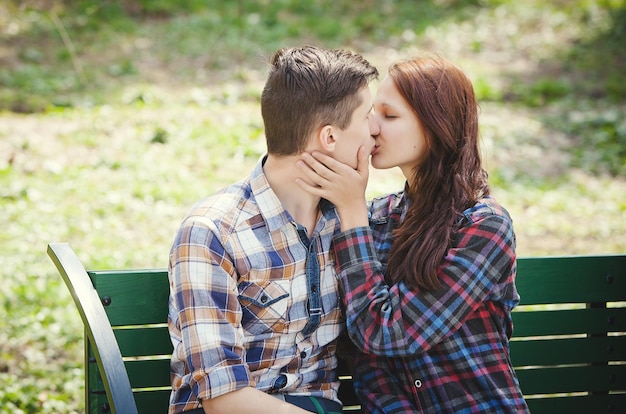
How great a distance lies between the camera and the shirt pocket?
8.06 ft

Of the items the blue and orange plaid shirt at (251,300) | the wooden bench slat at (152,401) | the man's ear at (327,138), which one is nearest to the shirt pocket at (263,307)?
the blue and orange plaid shirt at (251,300)

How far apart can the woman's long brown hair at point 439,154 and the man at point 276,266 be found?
0.56ft

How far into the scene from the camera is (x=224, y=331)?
2324 mm

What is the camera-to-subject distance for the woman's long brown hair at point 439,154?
264 cm

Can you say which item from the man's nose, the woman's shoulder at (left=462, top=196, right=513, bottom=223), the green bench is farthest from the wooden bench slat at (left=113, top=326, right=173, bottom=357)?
the woman's shoulder at (left=462, top=196, right=513, bottom=223)

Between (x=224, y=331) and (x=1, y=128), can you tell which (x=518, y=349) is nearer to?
(x=224, y=331)

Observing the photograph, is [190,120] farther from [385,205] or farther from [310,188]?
[310,188]

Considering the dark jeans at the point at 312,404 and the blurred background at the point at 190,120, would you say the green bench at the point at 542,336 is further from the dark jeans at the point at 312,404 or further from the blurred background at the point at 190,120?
the blurred background at the point at 190,120

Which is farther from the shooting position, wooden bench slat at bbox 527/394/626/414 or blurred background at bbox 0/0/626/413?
blurred background at bbox 0/0/626/413

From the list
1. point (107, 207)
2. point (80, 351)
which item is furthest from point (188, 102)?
point (80, 351)

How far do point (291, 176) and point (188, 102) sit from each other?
24.0ft

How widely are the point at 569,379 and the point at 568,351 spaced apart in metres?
0.12

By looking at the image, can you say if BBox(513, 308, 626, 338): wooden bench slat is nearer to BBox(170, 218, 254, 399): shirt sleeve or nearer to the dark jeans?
the dark jeans

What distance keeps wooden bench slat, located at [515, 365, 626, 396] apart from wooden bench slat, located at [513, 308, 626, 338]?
154 mm
